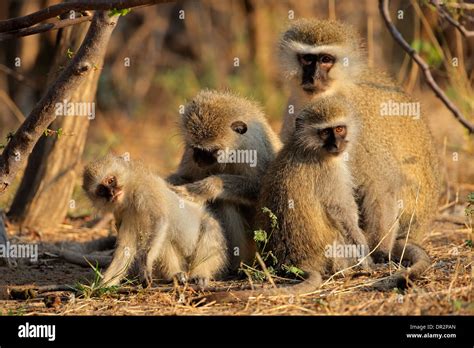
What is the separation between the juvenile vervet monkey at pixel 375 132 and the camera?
6957 millimetres

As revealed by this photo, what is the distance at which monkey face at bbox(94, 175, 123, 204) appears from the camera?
6234mm

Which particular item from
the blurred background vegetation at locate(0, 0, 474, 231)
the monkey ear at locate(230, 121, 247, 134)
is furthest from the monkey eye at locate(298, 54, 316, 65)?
the blurred background vegetation at locate(0, 0, 474, 231)

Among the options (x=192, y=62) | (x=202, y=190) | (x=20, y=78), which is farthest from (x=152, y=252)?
(x=192, y=62)

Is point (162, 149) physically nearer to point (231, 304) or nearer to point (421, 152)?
point (421, 152)

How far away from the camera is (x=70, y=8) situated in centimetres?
523

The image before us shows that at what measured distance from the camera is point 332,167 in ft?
21.0

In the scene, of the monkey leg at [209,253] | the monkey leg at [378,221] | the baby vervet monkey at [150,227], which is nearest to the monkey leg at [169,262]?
the baby vervet monkey at [150,227]

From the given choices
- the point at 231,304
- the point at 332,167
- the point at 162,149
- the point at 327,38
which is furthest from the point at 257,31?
the point at 231,304

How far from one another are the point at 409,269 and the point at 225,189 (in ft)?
5.55

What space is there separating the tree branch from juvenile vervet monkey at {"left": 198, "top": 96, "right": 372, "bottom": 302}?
1.74 m

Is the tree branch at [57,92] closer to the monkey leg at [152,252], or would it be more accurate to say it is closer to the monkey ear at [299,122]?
the monkey leg at [152,252]
